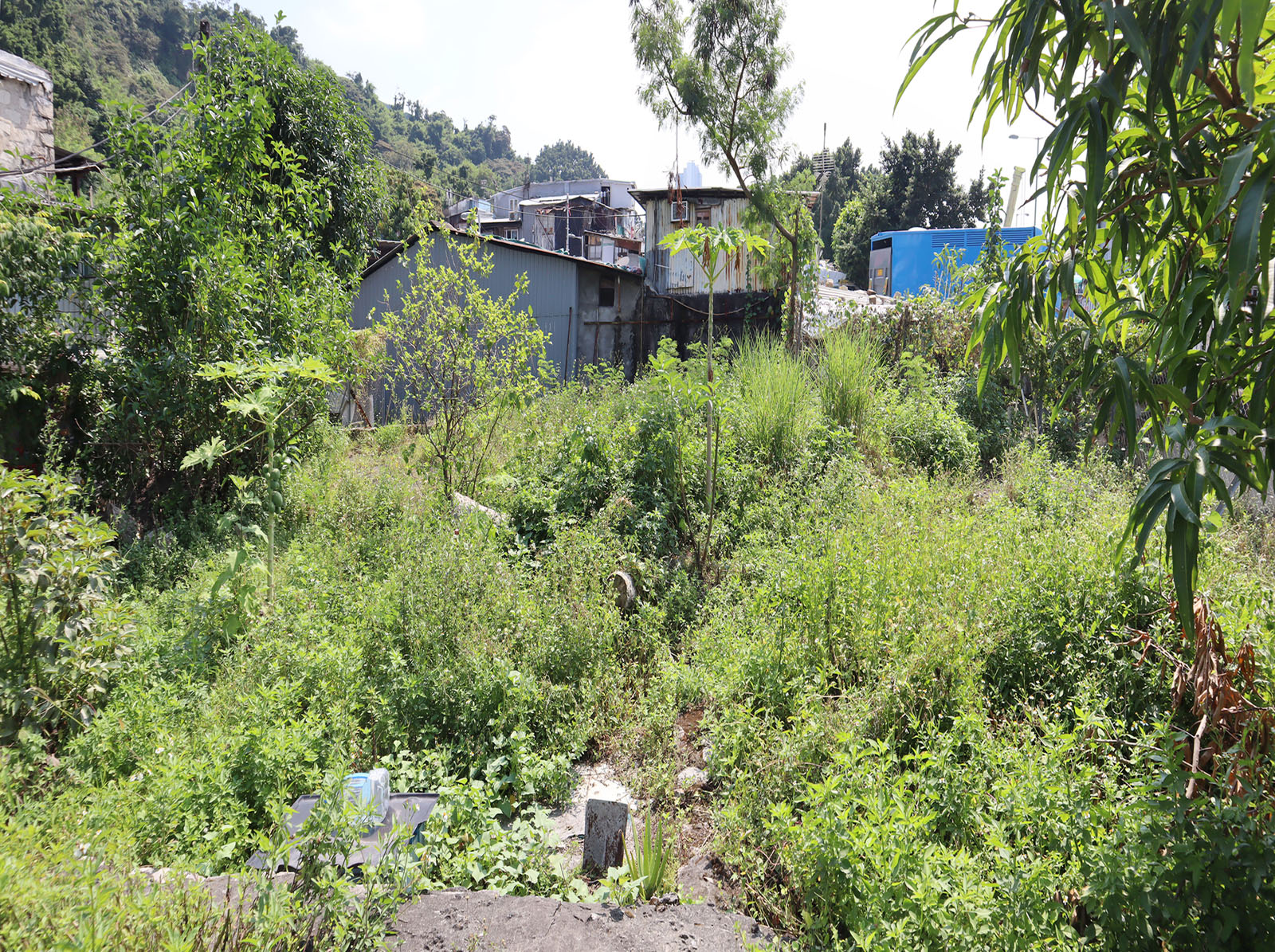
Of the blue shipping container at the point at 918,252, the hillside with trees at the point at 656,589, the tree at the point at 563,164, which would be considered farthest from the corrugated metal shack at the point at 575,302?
the tree at the point at 563,164

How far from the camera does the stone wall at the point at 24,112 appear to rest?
9484 millimetres

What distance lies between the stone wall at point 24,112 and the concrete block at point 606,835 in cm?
1111

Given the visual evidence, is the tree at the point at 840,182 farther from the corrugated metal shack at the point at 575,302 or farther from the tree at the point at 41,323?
the tree at the point at 41,323

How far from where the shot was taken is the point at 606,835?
110 inches

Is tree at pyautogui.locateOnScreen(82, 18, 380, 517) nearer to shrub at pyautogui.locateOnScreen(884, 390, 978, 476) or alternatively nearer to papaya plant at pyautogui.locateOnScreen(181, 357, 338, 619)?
papaya plant at pyautogui.locateOnScreen(181, 357, 338, 619)

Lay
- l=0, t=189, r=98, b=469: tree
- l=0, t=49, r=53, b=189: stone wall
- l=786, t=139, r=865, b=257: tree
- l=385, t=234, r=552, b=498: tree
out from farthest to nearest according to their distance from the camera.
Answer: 1. l=786, t=139, r=865, b=257: tree
2. l=0, t=49, r=53, b=189: stone wall
3. l=385, t=234, r=552, b=498: tree
4. l=0, t=189, r=98, b=469: tree

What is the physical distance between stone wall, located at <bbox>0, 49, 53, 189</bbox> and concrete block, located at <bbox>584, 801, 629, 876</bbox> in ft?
36.4

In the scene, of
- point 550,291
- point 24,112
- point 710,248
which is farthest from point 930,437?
point 24,112

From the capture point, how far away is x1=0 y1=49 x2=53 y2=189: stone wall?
31.1 feet

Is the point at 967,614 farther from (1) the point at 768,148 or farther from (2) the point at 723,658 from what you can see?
(1) the point at 768,148

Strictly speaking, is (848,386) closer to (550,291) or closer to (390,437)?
(390,437)

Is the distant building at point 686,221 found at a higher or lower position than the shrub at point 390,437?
higher

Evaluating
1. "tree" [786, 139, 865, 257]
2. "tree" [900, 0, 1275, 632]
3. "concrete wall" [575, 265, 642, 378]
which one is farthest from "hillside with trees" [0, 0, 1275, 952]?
"tree" [786, 139, 865, 257]

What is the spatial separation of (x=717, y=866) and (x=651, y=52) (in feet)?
35.5
